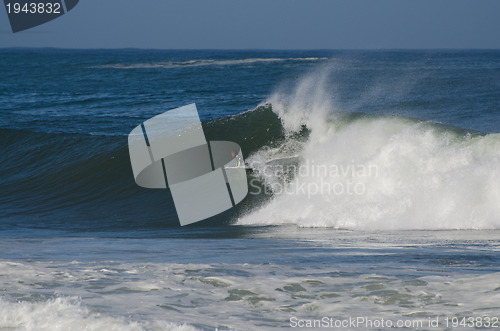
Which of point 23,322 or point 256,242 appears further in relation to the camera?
point 256,242

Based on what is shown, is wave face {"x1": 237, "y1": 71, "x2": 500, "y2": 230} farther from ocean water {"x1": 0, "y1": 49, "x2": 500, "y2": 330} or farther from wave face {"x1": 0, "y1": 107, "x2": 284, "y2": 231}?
wave face {"x1": 0, "y1": 107, "x2": 284, "y2": 231}

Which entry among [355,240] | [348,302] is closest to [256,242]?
[355,240]

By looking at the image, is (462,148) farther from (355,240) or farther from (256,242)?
(256,242)

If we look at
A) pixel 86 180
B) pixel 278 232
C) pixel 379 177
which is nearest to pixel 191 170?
pixel 86 180

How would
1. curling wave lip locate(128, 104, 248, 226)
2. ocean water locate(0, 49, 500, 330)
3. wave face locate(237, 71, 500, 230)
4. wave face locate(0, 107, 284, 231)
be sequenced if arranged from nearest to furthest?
ocean water locate(0, 49, 500, 330) → wave face locate(237, 71, 500, 230) → wave face locate(0, 107, 284, 231) → curling wave lip locate(128, 104, 248, 226)

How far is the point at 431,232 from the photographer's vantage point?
7625 mm

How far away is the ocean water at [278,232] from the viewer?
4.09 meters

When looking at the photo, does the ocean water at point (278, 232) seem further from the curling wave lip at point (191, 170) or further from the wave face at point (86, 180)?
the curling wave lip at point (191, 170)

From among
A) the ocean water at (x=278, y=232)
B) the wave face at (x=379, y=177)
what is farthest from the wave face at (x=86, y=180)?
the wave face at (x=379, y=177)

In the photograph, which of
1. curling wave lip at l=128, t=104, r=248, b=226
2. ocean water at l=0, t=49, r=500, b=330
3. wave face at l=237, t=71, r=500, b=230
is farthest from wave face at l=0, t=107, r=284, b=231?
wave face at l=237, t=71, r=500, b=230

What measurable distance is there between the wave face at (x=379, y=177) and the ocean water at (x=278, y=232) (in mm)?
28

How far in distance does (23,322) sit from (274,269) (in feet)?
7.02

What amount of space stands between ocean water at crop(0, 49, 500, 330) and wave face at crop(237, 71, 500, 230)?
0.09 feet

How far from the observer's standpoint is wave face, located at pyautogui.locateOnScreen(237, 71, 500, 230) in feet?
27.0
